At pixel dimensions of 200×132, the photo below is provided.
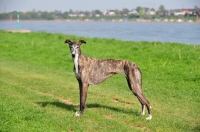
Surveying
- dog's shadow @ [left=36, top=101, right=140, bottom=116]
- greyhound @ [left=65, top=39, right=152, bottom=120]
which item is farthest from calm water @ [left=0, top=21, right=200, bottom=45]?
greyhound @ [left=65, top=39, right=152, bottom=120]

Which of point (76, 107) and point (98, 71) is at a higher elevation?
point (98, 71)

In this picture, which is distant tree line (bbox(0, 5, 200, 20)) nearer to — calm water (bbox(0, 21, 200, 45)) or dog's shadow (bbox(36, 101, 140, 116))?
calm water (bbox(0, 21, 200, 45))

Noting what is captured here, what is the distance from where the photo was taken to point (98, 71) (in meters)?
11.5

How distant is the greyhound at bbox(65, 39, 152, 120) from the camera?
1110 cm

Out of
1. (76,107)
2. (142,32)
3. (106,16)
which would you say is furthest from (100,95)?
(106,16)

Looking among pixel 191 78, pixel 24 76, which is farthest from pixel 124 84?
pixel 24 76

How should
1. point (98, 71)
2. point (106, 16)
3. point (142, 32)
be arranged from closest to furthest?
point (98, 71), point (142, 32), point (106, 16)

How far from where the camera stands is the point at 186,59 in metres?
22.1

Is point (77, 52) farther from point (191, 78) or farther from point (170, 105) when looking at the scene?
point (191, 78)

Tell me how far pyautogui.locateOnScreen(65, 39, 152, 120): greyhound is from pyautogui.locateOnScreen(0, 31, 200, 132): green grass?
554 mm

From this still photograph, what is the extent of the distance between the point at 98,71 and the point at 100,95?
2.99 m

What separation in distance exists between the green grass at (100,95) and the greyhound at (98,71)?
0.55 m

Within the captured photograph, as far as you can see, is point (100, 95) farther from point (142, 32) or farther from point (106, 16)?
point (106, 16)

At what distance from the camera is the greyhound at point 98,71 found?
11.1m
